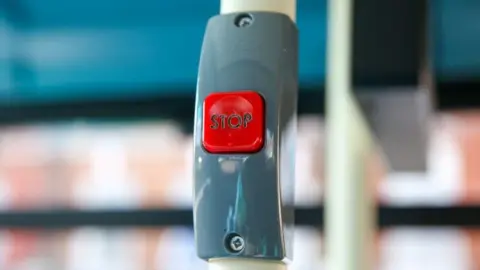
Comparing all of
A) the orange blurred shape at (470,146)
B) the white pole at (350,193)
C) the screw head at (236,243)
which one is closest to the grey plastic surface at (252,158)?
the screw head at (236,243)

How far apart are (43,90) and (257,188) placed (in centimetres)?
152

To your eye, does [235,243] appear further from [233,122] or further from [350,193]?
[350,193]

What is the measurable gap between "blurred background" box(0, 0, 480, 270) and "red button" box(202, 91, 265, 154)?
46.2 inches

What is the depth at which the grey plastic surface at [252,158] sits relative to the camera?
445 millimetres

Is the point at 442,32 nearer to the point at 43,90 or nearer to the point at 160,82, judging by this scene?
the point at 160,82

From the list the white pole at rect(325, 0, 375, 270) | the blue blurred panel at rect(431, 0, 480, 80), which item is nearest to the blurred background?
the blue blurred panel at rect(431, 0, 480, 80)

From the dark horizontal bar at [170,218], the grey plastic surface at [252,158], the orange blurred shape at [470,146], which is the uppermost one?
the grey plastic surface at [252,158]

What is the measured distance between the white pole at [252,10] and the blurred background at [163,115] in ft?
3.67

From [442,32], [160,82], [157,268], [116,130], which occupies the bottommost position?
[157,268]

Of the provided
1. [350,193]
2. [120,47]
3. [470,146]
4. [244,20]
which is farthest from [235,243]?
[470,146]

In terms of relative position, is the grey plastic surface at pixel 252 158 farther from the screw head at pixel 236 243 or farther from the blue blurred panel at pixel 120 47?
the blue blurred panel at pixel 120 47

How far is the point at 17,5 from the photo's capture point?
1.76 metres

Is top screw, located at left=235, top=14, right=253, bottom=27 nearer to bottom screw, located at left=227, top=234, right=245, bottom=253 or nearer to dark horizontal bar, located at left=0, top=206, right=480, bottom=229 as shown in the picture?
bottom screw, located at left=227, top=234, right=245, bottom=253

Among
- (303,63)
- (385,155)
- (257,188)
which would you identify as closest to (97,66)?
(303,63)
